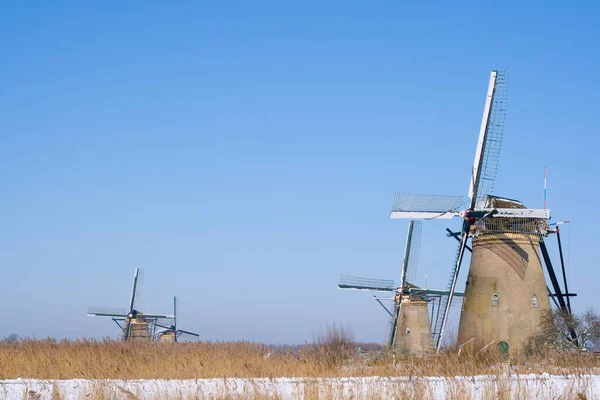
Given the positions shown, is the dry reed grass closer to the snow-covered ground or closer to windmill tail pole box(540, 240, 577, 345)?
the snow-covered ground

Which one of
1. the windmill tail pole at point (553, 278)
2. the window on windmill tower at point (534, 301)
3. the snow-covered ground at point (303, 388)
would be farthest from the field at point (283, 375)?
the windmill tail pole at point (553, 278)

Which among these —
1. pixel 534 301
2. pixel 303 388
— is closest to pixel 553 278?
pixel 534 301

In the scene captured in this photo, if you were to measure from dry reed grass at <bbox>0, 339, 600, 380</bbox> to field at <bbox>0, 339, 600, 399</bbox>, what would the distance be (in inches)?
1.0

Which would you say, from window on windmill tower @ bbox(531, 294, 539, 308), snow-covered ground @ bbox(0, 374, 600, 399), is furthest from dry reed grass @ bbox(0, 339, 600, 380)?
window on windmill tower @ bbox(531, 294, 539, 308)

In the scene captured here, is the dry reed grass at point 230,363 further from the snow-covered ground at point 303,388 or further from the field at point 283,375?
the snow-covered ground at point 303,388

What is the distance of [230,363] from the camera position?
1620 centimetres

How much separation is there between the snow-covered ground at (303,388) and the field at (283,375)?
16 millimetres

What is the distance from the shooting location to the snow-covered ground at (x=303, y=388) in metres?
13.2

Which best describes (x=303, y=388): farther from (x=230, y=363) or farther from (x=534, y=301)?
(x=534, y=301)

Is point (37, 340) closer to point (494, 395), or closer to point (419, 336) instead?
point (494, 395)

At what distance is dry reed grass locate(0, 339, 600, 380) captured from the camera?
1470 centimetres

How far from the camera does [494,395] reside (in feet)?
43.6

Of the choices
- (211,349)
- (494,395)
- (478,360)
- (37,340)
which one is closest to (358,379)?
(494,395)

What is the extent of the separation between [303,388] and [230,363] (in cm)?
315
